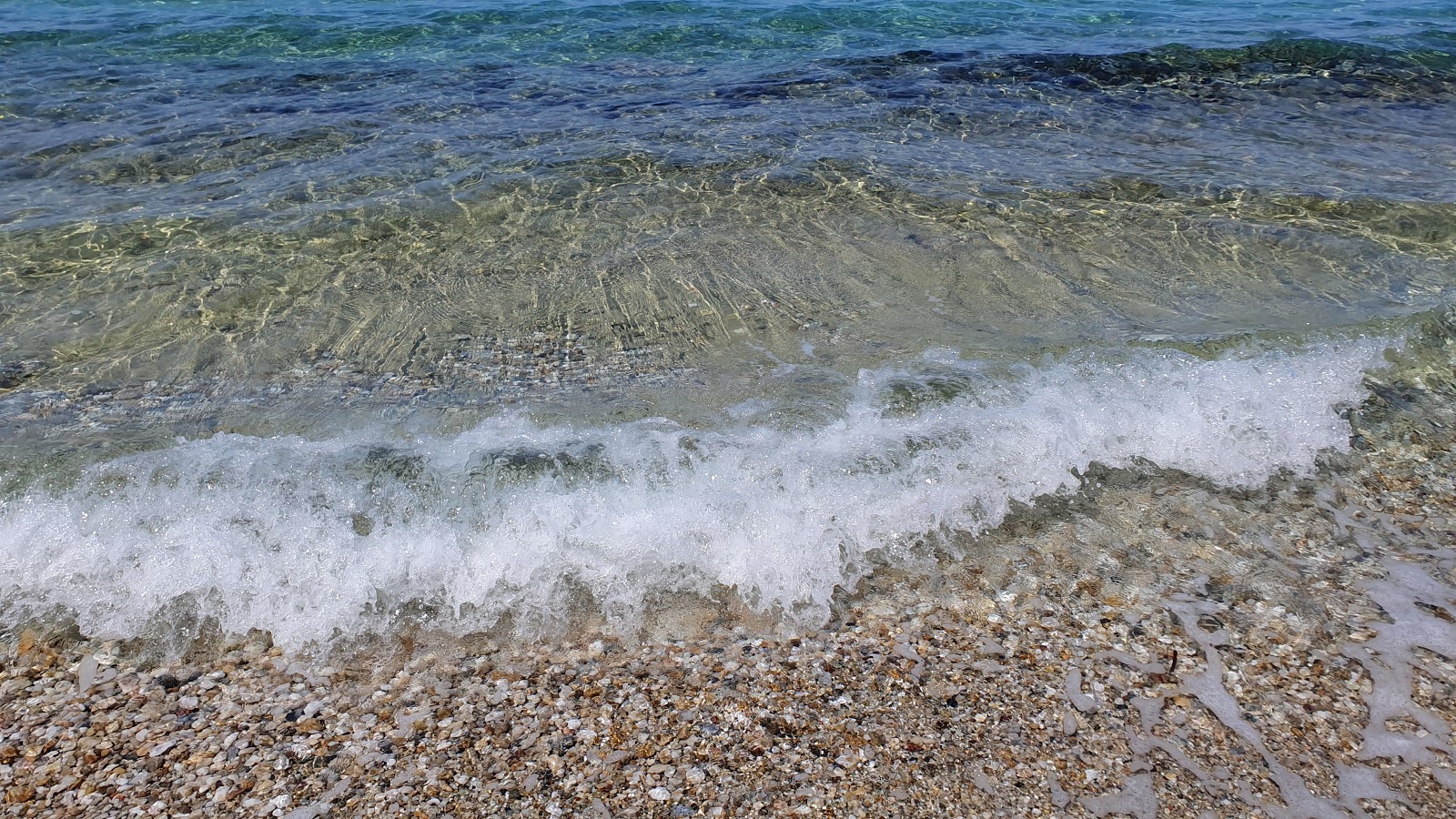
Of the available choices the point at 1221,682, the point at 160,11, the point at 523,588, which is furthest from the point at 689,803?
the point at 160,11

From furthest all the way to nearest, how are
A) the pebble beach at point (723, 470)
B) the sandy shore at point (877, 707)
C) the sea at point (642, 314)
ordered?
1. the sea at point (642, 314)
2. the pebble beach at point (723, 470)
3. the sandy shore at point (877, 707)

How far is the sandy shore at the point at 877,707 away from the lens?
2732mm

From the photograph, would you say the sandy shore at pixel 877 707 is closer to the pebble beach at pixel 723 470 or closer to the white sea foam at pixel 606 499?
the pebble beach at pixel 723 470

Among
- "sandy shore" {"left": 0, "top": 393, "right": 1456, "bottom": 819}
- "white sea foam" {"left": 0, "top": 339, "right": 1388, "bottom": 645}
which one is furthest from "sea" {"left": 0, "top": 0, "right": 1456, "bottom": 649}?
"sandy shore" {"left": 0, "top": 393, "right": 1456, "bottom": 819}

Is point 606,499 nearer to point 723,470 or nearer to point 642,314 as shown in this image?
point 723,470

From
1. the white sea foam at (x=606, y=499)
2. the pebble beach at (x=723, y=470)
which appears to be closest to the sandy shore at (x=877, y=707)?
the pebble beach at (x=723, y=470)

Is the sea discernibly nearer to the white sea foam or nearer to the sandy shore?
the white sea foam

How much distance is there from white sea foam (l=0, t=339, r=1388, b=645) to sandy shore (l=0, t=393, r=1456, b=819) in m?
0.24

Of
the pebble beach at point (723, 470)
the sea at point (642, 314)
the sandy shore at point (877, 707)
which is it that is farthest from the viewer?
the sea at point (642, 314)

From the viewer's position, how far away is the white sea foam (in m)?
3.66

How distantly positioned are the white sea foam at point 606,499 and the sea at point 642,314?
0.06 feet

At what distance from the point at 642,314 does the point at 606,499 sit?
2.02m

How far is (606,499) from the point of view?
406 centimetres

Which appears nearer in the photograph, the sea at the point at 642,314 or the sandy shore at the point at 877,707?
A: the sandy shore at the point at 877,707
